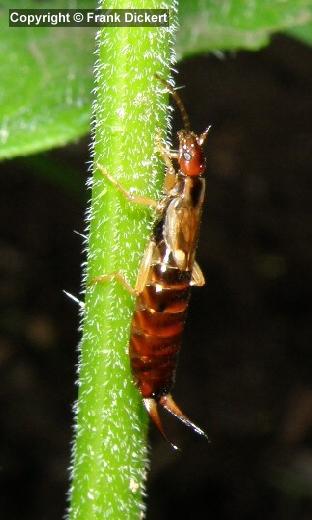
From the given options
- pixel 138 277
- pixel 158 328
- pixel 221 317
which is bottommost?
pixel 221 317

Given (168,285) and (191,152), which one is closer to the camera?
(168,285)

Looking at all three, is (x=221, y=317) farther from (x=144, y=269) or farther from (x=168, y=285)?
(x=144, y=269)

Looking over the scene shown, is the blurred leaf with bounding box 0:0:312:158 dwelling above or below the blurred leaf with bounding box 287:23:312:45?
above

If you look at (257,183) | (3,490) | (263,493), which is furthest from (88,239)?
(257,183)

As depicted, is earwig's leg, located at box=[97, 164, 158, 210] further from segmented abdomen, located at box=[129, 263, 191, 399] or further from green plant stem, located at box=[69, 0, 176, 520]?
segmented abdomen, located at box=[129, 263, 191, 399]

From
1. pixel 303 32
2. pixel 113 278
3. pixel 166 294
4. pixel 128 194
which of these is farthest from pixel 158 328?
pixel 303 32

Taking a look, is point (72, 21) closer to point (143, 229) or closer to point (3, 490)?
point (143, 229)

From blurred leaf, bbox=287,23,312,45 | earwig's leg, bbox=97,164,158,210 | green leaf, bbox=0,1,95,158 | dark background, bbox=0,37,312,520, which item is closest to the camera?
earwig's leg, bbox=97,164,158,210

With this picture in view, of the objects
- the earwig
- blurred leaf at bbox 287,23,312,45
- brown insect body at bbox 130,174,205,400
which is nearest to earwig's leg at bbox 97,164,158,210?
the earwig
